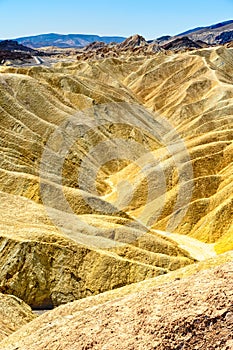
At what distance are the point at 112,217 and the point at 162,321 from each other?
1176 inches

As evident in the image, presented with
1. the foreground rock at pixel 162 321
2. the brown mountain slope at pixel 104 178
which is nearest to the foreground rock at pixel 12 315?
the brown mountain slope at pixel 104 178

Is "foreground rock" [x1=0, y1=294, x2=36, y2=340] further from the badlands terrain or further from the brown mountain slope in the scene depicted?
the brown mountain slope

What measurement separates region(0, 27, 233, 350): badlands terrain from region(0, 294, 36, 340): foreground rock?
9 centimetres

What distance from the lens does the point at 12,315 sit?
76.6 ft

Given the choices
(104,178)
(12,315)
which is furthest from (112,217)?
(104,178)

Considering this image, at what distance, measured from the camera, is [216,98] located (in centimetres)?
9888

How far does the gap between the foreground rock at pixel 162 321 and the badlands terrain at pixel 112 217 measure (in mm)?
33

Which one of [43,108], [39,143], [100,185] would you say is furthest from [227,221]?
[43,108]

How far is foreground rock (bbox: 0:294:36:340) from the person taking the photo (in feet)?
70.7

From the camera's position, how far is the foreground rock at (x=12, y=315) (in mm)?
21547

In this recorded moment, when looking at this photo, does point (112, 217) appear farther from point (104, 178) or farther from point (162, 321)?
point (162, 321)

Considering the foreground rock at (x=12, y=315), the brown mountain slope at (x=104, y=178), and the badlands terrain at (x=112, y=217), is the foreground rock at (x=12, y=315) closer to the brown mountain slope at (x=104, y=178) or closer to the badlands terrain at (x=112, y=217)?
the badlands terrain at (x=112, y=217)

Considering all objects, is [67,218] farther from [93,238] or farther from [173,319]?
[173,319]

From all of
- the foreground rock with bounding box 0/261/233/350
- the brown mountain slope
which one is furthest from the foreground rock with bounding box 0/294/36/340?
the foreground rock with bounding box 0/261/233/350
